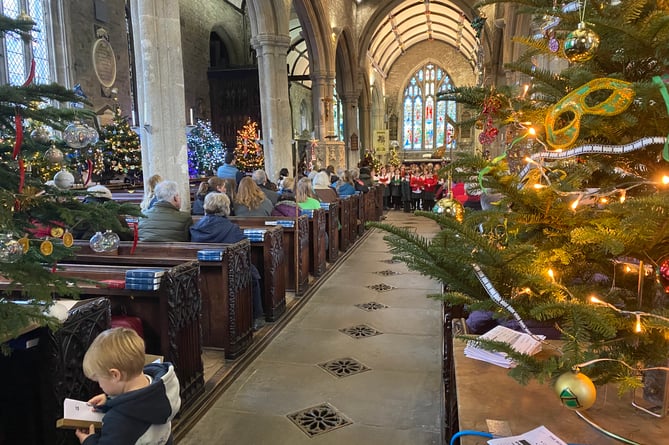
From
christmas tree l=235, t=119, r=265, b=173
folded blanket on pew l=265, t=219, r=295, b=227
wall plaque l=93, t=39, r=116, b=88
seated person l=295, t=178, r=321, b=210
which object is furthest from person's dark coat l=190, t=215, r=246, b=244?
christmas tree l=235, t=119, r=265, b=173

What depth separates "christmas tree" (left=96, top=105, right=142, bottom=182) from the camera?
1167 cm

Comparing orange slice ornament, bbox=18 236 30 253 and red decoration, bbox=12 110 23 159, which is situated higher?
Result: red decoration, bbox=12 110 23 159

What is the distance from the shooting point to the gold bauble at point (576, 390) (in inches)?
48.9

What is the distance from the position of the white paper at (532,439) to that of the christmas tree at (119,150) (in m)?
11.6

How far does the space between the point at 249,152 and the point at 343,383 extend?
1383 centimetres

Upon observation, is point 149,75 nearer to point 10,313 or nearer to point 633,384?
point 10,313

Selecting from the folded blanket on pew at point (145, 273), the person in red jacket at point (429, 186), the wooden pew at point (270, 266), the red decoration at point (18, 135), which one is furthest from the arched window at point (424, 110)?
the red decoration at point (18, 135)

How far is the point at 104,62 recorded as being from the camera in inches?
525

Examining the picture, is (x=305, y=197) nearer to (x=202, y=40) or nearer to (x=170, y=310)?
(x=170, y=310)

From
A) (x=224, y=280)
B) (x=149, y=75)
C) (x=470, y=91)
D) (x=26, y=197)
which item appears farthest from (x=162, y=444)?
(x=149, y=75)

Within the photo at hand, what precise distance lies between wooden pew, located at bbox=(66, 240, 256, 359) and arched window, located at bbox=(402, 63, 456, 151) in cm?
2709

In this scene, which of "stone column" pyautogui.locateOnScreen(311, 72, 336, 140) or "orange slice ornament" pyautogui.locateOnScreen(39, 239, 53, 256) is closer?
"orange slice ornament" pyautogui.locateOnScreen(39, 239, 53, 256)

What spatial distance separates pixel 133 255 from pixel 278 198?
3.54 m

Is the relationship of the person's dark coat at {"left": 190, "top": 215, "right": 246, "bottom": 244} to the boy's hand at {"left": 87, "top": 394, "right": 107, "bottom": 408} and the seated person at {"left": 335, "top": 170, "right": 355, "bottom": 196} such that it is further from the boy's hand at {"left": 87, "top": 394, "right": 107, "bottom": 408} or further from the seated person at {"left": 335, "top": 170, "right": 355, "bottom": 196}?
the seated person at {"left": 335, "top": 170, "right": 355, "bottom": 196}
